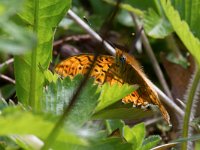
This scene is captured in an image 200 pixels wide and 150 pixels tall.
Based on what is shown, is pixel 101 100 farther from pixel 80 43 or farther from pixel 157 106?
pixel 80 43

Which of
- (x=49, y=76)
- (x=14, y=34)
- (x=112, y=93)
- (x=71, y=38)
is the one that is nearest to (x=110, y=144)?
(x=112, y=93)

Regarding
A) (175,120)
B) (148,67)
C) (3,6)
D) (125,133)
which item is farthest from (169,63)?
(3,6)

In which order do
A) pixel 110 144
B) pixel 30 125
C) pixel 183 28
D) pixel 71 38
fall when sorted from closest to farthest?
1. pixel 30 125
2. pixel 110 144
3. pixel 183 28
4. pixel 71 38

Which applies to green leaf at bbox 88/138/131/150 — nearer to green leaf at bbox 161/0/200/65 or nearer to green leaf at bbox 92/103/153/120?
green leaf at bbox 92/103/153/120

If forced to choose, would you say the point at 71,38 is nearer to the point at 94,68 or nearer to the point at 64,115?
the point at 94,68

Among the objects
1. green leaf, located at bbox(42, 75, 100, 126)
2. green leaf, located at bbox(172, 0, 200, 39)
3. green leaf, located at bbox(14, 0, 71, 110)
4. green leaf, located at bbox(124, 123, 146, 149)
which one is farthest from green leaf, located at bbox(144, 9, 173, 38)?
green leaf, located at bbox(42, 75, 100, 126)

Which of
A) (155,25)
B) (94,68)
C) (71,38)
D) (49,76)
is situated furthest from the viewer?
(71,38)
